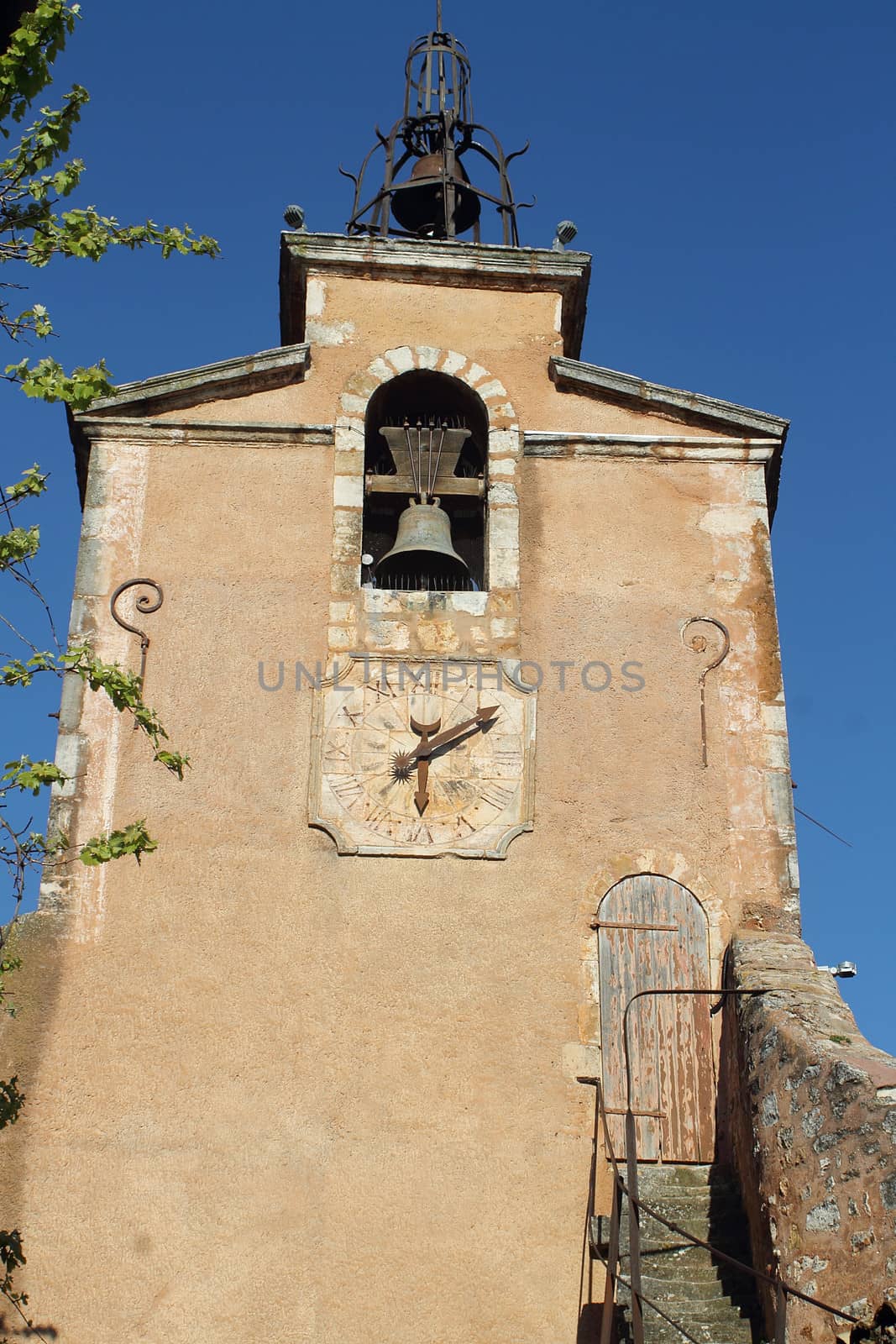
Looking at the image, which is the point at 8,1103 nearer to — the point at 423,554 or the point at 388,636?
the point at 388,636

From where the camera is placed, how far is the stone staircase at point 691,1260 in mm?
7223

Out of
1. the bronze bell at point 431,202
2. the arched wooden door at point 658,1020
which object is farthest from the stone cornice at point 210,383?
the arched wooden door at point 658,1020

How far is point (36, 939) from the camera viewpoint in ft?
27.5

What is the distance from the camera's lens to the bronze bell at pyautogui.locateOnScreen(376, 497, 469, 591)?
9.59 m

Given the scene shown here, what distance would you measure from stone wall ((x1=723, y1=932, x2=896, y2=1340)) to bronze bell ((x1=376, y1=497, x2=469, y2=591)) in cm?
278

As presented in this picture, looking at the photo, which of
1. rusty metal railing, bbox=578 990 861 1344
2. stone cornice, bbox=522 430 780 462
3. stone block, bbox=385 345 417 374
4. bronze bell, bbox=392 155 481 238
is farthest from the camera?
bronze bell, bbox=392 155 481 238

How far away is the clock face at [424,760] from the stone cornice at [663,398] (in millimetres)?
1964

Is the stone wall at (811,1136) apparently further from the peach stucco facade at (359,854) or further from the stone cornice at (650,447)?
the stone cornice at (650,447)

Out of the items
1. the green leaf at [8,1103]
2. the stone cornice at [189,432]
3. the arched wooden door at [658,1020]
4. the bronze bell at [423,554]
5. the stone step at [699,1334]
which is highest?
the stone cornice at [189,432]

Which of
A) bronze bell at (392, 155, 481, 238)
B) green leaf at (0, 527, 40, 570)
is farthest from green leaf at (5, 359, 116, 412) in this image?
bronze bell at (392, 155, 481, 238)

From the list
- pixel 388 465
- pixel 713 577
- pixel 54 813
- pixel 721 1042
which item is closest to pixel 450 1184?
pixel 721 1042

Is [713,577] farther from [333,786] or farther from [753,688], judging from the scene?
[333,786]

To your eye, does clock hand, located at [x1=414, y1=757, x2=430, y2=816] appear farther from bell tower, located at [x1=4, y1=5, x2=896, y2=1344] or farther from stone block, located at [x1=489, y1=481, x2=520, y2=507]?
stone block, located at [x1=489, y1=481, x2=520, y2=507]

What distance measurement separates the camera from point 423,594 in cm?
944
